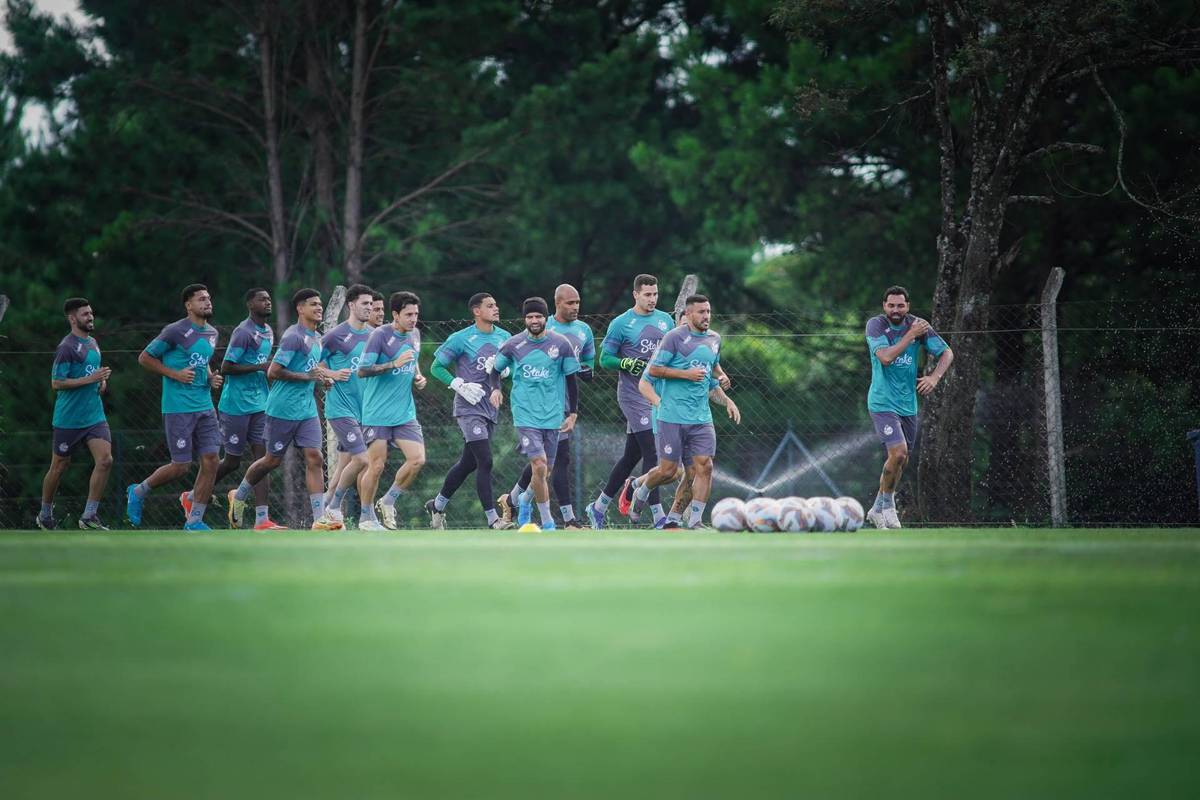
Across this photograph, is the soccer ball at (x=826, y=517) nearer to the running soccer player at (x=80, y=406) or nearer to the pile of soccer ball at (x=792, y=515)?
the pile of soccer ball at (x=792, y=515)

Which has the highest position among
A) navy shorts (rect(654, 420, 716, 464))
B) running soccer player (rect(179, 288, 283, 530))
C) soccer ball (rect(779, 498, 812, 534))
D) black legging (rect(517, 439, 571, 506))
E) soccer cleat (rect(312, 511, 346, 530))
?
running soccer player (rect(179, 288, 283, 530))

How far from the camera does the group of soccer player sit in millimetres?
14086

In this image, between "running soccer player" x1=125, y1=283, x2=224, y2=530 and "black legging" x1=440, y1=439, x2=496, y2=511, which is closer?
"running soccer player" x1=125, y1=283, x2=224, y2=530

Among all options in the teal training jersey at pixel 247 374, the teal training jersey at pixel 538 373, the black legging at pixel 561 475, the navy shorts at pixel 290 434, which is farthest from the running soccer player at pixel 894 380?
the teal training jersey at pixel 247 374

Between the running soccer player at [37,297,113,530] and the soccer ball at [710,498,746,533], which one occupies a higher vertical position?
the running soccer player at [37,297,113,530]

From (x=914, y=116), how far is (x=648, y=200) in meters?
7.86

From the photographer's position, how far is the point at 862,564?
7852 millimetres

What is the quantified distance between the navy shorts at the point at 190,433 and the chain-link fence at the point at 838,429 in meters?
2.80

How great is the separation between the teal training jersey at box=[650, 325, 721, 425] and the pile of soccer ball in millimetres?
1327

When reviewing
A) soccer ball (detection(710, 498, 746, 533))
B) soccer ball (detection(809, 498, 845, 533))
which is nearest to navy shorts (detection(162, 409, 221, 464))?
soccer ball (detection(710, 498, 746, 533))

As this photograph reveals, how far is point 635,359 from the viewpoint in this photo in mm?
15016

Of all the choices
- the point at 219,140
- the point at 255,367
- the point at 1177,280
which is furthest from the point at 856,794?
the point at 219,140

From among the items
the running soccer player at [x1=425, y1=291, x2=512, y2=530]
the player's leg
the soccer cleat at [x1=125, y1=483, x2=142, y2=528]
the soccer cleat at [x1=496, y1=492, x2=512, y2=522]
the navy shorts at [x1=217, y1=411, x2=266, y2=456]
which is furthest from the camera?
the soccer cleat at [x1=496, y1=492, x2=512, y2=522]

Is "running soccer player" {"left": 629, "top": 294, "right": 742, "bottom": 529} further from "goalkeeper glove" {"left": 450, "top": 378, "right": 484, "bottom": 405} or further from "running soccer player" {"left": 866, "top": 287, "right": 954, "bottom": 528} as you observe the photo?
"goalkeeper glove" {"left": 450, "top": 378, "right": 484, "bottom": 405}
